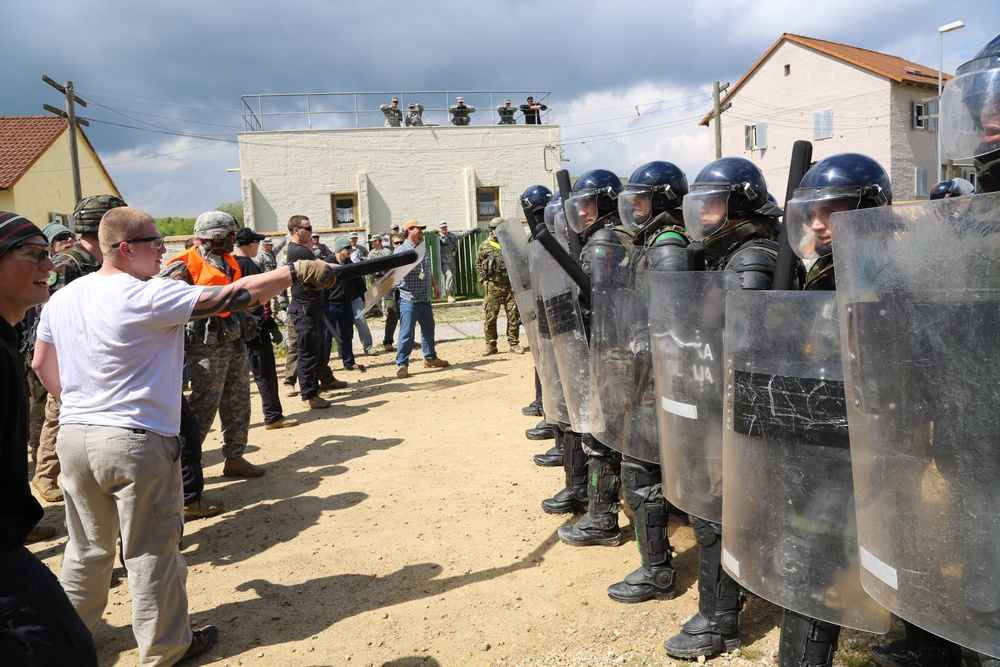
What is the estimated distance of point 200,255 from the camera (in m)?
5.03

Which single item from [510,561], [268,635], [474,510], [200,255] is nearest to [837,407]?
[510,561]

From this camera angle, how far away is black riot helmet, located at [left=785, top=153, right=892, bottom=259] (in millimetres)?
2160

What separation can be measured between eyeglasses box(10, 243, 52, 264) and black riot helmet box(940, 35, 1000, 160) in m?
2.81

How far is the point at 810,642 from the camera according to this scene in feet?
6.79

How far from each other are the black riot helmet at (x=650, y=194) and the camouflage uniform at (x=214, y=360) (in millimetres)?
2846

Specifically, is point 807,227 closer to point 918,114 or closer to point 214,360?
point 214,360

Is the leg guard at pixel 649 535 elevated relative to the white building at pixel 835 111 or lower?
lower

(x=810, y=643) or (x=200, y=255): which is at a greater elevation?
(x=200, y=255)

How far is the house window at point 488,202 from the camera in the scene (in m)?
23.8

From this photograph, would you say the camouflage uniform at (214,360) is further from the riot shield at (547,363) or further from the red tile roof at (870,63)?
the red tile roof at (870,63)

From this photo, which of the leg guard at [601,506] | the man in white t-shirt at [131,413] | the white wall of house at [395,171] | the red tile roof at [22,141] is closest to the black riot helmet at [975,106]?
the leg guard at [601,506]

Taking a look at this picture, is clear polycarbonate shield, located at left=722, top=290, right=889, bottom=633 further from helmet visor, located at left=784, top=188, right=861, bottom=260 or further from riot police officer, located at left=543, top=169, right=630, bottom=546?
riot police officer, located at left=543, top=169, right=630, bottom=546

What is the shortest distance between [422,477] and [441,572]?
→ 5.09 feet

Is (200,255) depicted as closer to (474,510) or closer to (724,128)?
(474,510)
